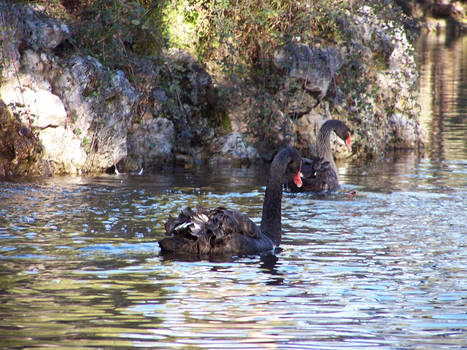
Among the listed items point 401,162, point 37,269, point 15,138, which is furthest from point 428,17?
point 37,269

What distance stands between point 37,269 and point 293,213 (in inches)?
193

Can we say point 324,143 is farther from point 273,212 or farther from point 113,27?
point 273,212

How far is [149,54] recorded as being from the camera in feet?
58.2

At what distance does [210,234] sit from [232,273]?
0.71 metres

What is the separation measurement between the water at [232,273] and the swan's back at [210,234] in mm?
190

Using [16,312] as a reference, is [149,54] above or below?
above

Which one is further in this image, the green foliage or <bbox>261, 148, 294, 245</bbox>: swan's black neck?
the green foliage

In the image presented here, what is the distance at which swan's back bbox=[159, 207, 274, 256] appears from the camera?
28.9 ft

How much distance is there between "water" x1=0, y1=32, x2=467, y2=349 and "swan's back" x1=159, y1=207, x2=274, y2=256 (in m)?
0.19

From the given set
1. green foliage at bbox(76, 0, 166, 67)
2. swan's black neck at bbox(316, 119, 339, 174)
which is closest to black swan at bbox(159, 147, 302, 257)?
swan's black neck at bbox(316, 119, 339, 174)

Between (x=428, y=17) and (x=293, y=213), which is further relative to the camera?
(x=428, y=17)

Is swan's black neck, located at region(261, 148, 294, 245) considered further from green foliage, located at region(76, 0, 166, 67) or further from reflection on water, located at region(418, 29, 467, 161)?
reflection on water, located at region(418, 29, 467, 161)

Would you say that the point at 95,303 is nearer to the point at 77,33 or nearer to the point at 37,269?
the point at 37,269

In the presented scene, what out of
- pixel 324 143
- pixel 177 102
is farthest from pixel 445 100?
pixel 324 143
